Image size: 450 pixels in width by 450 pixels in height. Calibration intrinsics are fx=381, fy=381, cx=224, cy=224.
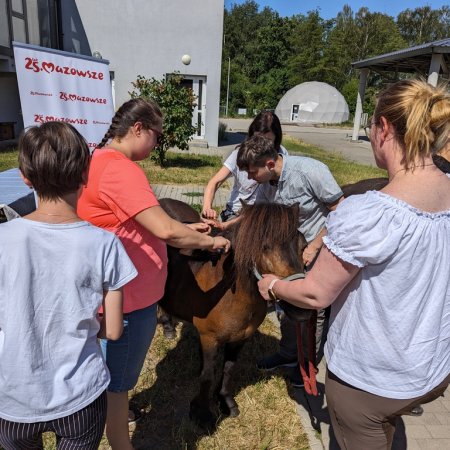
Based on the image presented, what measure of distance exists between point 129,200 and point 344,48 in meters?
64.7

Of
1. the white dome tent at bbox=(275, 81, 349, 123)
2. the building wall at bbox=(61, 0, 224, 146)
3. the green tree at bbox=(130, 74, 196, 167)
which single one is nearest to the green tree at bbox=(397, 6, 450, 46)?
the white dome tent at bbox=(275, 81, 349, 123)

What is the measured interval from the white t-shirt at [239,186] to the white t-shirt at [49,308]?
2.11 meters

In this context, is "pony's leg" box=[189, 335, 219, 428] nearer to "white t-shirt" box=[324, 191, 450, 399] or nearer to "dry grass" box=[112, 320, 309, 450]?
"dry grass" box=[112, 320, 309, 450]

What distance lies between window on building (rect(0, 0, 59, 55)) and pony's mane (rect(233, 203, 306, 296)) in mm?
12192

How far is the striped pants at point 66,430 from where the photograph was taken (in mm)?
1304

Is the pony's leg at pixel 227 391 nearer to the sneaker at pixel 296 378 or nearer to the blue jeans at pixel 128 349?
the sneaker at pixel 296 378

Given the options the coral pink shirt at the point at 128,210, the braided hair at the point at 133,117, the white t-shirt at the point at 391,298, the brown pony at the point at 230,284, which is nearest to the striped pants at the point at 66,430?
the coral pink shirt at the point at 128,210

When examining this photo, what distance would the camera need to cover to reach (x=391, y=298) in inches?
51.1

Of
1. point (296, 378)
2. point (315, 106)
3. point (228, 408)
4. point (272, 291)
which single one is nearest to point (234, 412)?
point (228, 408)

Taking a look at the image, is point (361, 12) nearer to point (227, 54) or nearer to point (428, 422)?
point (227, 54)

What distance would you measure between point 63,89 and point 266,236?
2973mm

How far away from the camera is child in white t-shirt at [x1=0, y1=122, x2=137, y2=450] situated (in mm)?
1201

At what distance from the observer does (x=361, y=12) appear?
61.0 m

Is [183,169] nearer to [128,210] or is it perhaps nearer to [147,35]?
[147,35]
